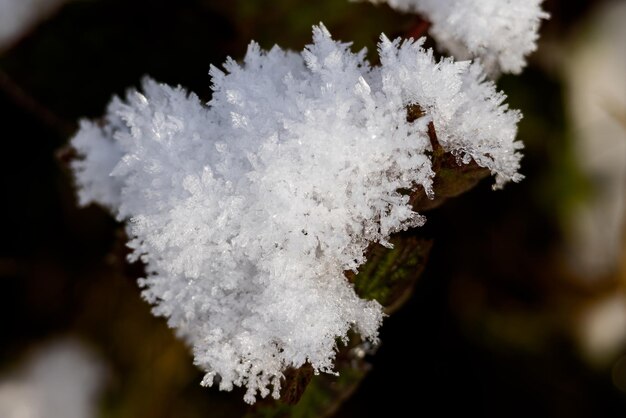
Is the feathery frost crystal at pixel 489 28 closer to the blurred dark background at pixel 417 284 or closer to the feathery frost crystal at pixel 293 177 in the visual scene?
the feathery frost crystal at pixel 293 177

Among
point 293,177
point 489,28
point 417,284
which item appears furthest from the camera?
point 417,284

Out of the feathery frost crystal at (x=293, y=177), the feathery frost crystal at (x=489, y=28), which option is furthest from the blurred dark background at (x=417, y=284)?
the feathery frost crystal at (x=293, y=177)

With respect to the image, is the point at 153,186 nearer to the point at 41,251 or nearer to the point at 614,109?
the point at 41,251

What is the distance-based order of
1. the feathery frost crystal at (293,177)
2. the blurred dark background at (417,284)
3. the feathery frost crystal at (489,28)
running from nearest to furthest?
the feathery frost crystal at (293,177) < the feathery frost crystal at (489,28) < the blurred dark background at (417,284)

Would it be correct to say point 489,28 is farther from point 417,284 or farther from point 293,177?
point 417,284

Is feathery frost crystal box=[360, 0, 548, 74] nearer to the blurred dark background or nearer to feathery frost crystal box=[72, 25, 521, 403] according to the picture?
feathery frost crystal box=[72, 25, 521, 403]

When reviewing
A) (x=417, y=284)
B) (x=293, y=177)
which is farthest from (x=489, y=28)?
(x=417, y=284)
